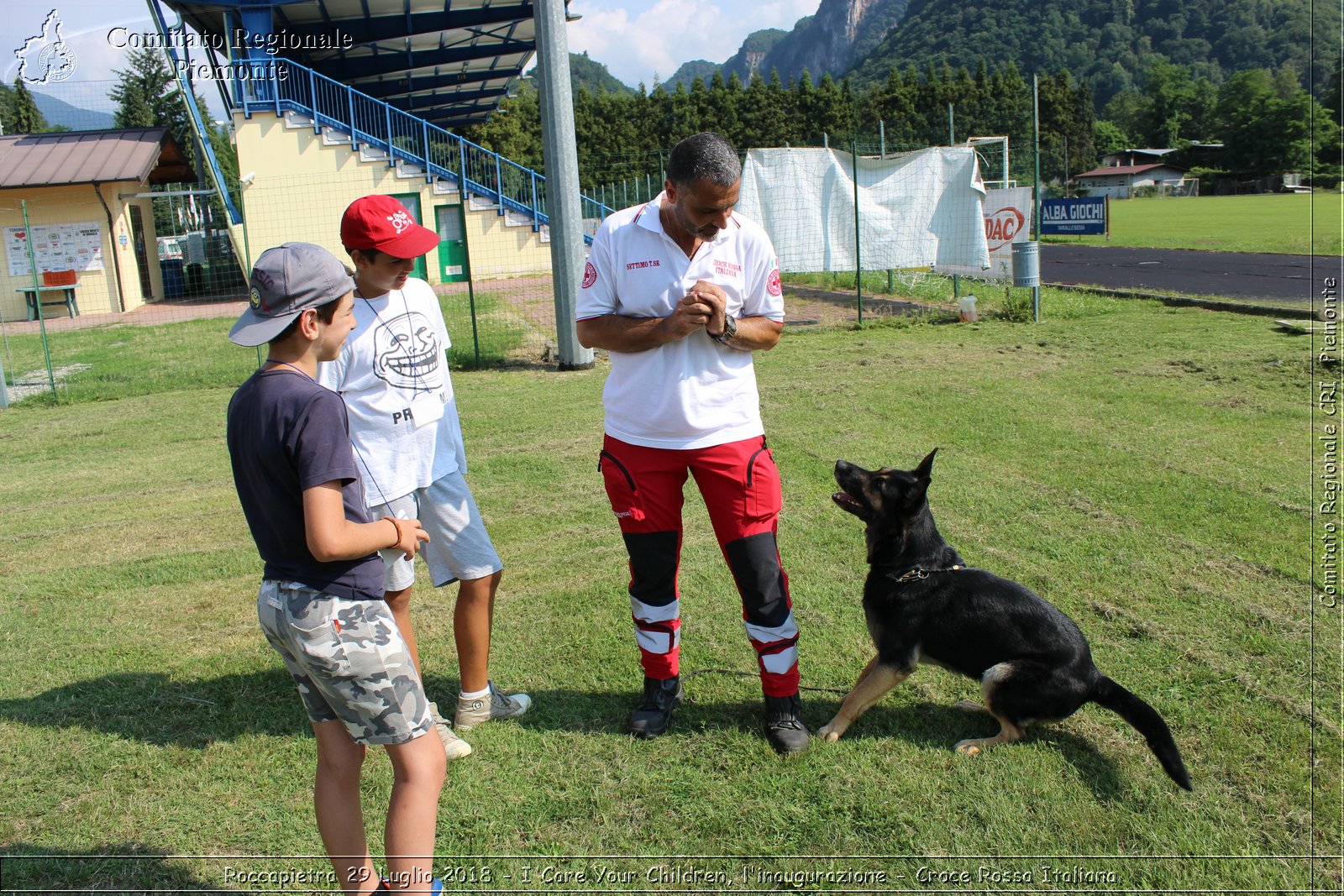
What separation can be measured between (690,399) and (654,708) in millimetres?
1198

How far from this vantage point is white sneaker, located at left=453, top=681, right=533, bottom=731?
3410mm

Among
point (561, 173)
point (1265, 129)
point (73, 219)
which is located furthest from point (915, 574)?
point (1265, 129)

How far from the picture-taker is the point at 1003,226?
13.1 metres

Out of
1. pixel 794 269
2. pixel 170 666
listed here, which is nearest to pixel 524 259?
pixel 794 269

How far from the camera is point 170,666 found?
4.02 meters

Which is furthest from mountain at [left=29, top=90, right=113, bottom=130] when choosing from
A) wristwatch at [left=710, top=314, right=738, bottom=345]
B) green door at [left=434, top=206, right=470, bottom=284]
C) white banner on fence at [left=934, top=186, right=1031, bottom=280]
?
wristwatch at [left=710, top=314, right=738, bottom=345]

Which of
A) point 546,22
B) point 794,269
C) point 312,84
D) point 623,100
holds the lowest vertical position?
point 794,269

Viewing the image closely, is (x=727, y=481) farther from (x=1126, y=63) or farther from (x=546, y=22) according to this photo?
(x=1126, y=63)

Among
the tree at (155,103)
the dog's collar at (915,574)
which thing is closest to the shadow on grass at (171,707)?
the dog's collar at (915,574)

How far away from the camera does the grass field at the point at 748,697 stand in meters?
2.68

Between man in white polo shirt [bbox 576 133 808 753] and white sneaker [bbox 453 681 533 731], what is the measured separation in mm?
509

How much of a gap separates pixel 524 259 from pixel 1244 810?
2292 cm

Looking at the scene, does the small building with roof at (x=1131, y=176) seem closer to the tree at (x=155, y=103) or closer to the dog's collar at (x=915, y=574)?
the tree at (x=155, y=103)

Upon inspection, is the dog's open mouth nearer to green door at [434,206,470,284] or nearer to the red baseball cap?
the red baseball cap
